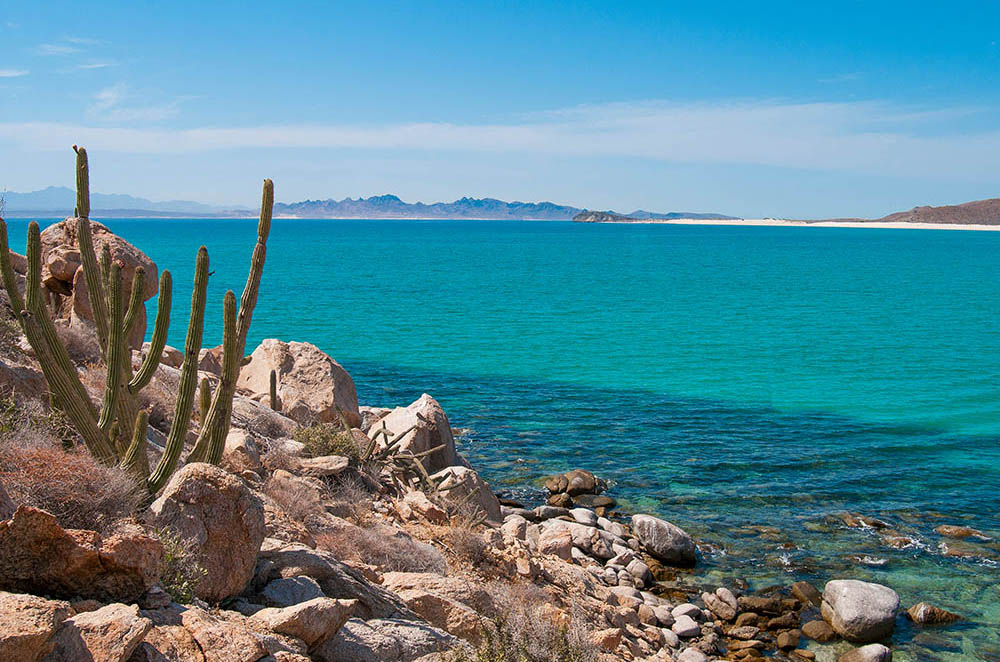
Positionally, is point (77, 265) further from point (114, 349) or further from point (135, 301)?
point (114, 349)

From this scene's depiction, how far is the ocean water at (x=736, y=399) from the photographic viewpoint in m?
15.4

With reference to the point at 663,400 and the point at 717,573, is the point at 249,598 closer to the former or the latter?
the point at 717,573

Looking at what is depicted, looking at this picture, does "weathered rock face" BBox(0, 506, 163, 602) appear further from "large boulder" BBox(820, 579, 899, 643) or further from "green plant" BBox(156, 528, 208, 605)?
"large boulder" BBox(820, 579, 899, 643)

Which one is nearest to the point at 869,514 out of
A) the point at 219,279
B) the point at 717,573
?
the point at 717,573

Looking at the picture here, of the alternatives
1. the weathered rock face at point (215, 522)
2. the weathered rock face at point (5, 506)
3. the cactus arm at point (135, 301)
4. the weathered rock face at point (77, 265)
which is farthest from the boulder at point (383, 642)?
the weathered rock face at point (77, 265)

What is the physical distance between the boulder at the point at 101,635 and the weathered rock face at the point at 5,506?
1.02 m

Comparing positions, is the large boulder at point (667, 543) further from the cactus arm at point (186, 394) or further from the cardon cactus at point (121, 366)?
the cactus arm at point (186, 394)

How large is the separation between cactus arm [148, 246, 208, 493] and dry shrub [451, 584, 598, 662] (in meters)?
3.49

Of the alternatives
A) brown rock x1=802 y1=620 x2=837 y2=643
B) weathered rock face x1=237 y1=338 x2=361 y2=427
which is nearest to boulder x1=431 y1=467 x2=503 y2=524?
weathered rock face x1=237 y1=338 x2=361 y2=427

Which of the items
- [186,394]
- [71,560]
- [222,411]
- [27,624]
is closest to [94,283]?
[186,394]

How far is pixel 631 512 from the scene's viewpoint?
17.3 metres

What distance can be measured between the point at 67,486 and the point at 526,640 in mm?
4192

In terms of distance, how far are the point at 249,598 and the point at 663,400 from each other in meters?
22.3

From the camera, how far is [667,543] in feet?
48.3
